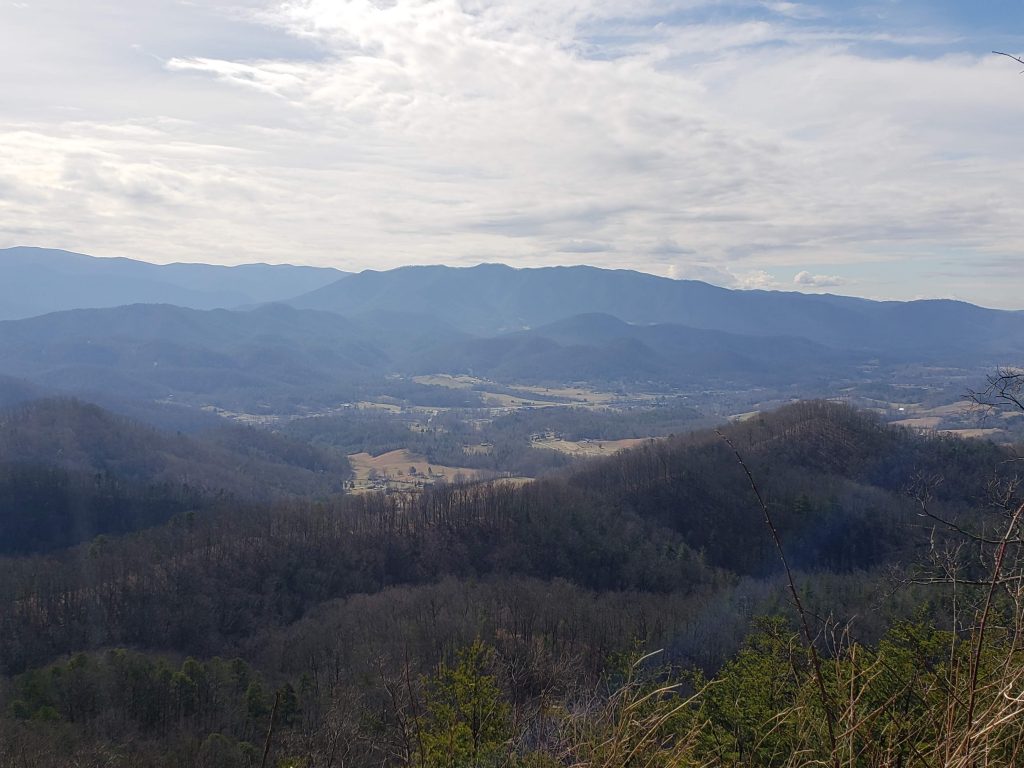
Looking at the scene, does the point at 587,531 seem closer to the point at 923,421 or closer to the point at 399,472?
the point at 399,472

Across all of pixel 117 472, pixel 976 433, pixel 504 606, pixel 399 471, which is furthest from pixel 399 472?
pixel 976 433

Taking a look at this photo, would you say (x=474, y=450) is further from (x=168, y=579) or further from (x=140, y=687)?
(x=140, y=687)

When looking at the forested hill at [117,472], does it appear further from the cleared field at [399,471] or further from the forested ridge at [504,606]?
the cleared field at [399,471]

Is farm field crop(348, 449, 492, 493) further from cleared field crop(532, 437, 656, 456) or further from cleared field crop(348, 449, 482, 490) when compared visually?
cleared field crop(532, 437, 656, 456)

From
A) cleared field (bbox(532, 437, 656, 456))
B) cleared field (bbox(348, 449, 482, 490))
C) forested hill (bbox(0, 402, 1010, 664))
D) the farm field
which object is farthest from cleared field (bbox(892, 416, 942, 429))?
cleared field (bbox(348, 449, 482, 490))

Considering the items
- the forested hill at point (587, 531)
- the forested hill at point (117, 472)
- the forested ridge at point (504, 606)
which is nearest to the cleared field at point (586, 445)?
the forested ridge at point (504, 606)

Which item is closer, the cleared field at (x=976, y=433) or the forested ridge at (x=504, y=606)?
the forested ridge at (x=504, y=606)
